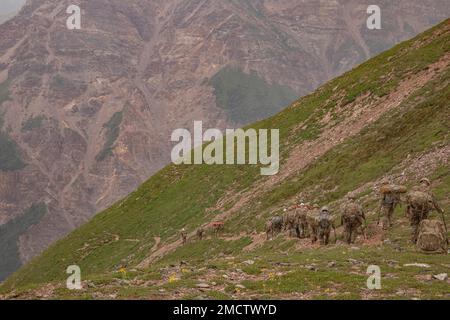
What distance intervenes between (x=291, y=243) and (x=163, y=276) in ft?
43.0

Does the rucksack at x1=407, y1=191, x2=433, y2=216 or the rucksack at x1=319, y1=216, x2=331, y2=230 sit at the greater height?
the rucksack at x1=407, y1=191, x2=433, y2=216

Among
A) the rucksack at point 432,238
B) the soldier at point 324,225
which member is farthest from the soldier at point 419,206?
the soldier at point 324,225

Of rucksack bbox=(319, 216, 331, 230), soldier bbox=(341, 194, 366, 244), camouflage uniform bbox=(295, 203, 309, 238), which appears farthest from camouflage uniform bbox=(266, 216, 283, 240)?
soldier bbox=(341, 194, 366, 244)

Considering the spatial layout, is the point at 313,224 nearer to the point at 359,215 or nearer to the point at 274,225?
the point at 359,215

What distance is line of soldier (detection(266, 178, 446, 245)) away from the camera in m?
27.7

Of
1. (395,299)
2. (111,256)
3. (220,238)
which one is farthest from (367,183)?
(111,256)

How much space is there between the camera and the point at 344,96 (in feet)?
220

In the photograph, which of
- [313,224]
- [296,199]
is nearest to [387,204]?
[313,224]

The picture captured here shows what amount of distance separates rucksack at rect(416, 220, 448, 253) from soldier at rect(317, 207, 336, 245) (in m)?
5.61

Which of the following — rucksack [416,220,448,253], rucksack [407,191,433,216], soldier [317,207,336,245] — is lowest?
rucksack [416,220,448,253]

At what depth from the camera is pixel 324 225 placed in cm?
Result: 3114

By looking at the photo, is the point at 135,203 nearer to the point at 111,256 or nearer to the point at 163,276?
the point at 111,256

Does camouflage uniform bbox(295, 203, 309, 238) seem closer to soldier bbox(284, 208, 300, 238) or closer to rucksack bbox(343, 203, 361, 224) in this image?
soldier bbox(284, 208, 300, 238)
